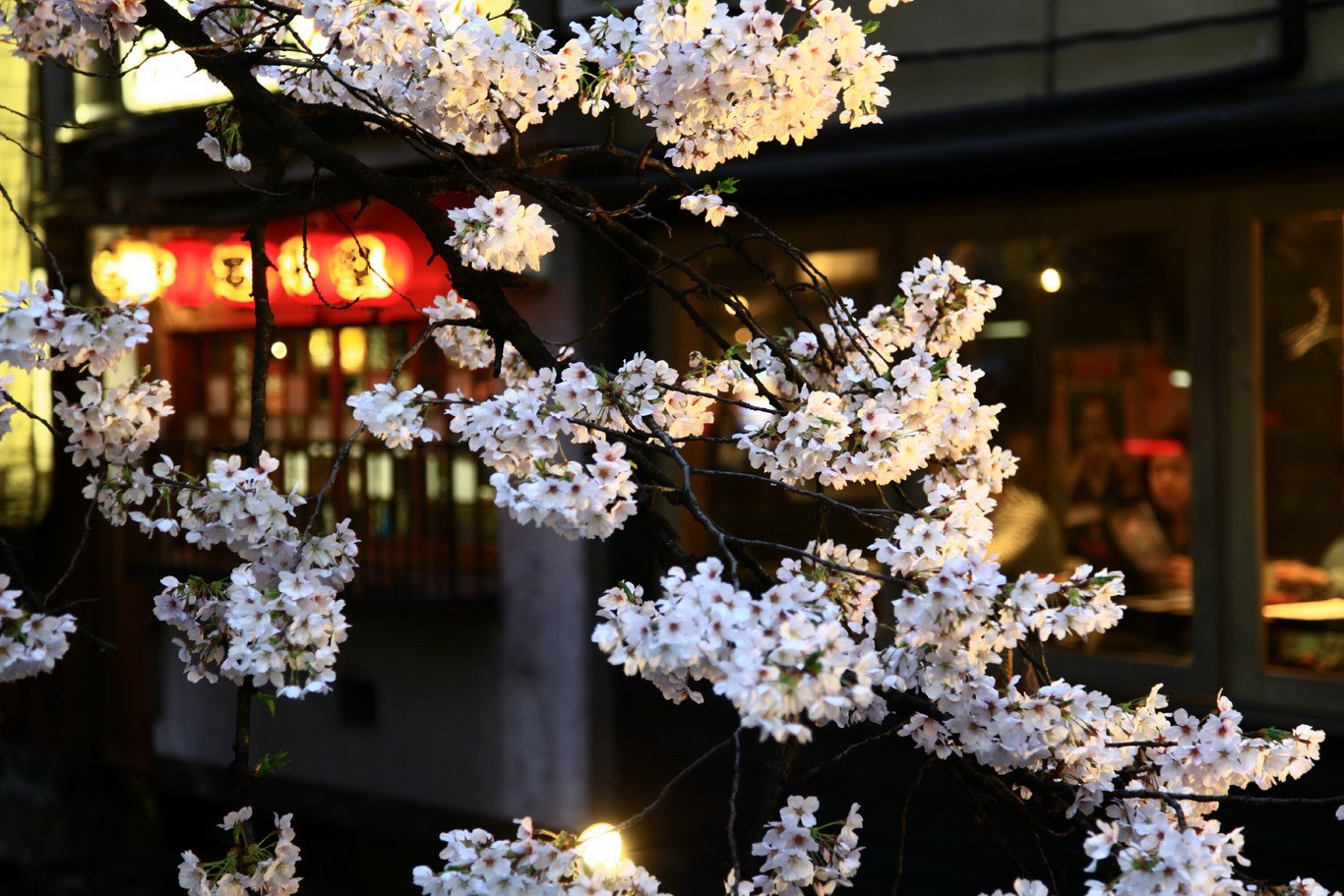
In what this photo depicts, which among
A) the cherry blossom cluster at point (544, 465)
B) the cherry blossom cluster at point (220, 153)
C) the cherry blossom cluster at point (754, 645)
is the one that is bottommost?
the cherry blossom cluster at point (754, 645)

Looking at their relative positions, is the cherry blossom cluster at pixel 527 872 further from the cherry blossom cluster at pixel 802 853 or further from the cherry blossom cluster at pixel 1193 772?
the cherry blossom cluster at pixel 1193 772

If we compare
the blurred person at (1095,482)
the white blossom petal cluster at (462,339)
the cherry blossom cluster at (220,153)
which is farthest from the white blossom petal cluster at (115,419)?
the blurred person at (1095,482)

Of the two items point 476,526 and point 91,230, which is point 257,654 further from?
point 91,230

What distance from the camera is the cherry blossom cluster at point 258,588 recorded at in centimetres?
Result: 287

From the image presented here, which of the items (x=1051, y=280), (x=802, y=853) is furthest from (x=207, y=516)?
(x=1051, y=280)

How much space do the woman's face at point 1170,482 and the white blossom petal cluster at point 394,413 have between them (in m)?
5.19

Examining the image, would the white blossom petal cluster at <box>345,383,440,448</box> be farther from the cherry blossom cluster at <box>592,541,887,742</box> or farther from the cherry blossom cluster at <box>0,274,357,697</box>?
the cherry blossom cluster at <box>592,541,887,742</box>

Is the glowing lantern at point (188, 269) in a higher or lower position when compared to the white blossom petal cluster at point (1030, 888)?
higher

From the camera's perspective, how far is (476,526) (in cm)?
891

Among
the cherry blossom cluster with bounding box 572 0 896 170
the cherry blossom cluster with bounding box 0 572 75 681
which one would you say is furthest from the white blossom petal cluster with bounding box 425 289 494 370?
the cherry blossom cluster with bounding box 0 572 75 681

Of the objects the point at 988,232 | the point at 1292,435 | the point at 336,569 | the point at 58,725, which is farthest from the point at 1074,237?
the point at 58,725

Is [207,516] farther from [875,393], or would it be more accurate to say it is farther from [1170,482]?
[1170,482]

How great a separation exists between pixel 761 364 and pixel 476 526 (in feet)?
17.2

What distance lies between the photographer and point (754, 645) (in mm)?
2279
